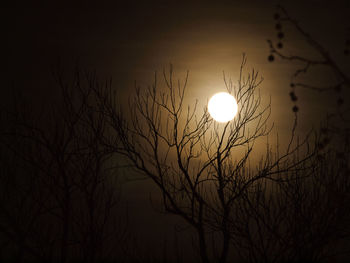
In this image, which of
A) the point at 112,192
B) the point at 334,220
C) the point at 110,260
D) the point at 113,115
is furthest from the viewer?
the point at 110,260

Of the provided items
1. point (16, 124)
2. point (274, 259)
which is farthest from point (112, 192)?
point (274, 259)

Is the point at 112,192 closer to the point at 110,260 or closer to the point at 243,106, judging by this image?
the point at 110,260

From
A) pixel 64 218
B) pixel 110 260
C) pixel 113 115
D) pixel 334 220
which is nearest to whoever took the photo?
pixel 334 220

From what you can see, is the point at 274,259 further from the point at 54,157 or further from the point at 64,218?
the point at 54,157

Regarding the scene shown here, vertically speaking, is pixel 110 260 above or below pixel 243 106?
below

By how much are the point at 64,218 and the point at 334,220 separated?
14.6 ft

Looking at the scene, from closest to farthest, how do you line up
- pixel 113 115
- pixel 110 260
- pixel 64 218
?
1. pixel 113 115
2. pixel 64 218
3. pixel 110 260

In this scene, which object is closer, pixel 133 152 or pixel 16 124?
pixel 133 152

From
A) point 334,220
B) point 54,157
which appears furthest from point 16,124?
point 334,220

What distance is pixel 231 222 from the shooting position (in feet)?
20.3

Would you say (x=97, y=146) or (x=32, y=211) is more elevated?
(x=97, y=146)

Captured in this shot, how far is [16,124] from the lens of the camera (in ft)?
25.9

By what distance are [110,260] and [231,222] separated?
3.44 meters

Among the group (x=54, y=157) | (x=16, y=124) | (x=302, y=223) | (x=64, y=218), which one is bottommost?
(x=302, y=223)
